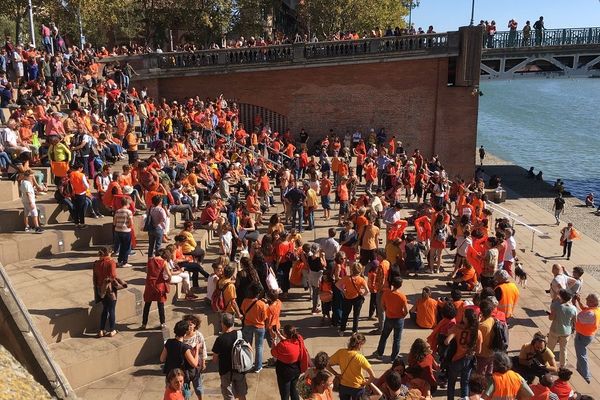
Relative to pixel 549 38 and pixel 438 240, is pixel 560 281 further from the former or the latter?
pixel 549 38

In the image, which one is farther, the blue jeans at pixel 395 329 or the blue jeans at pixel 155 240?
the blue jeans at pixel 155 240

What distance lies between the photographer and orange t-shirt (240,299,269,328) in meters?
8.75

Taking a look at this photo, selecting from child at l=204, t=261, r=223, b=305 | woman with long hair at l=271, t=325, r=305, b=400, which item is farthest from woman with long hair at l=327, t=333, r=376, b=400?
child at l=204, t=261, r=223, b=305

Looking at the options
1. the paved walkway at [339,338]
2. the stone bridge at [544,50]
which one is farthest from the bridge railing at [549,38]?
the paved walkway at [339,338]

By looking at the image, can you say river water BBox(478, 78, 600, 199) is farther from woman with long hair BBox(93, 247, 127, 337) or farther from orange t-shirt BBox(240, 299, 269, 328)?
woman with long hair BBox(93, 247, 127, 337)

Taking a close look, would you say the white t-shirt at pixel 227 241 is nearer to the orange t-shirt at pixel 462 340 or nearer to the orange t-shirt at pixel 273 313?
the orange t-shirt at pixel 273 313

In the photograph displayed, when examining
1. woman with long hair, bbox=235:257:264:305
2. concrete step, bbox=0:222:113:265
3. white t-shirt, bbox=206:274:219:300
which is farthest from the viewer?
concrete step, bbox=0:222:113:265

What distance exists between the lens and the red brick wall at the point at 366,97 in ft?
92.5

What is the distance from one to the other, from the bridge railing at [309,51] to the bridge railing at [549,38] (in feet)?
15.0

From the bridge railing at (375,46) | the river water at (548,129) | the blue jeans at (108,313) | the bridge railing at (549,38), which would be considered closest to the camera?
the blue jeans at (108,313)

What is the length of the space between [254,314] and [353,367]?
1914 millimetres

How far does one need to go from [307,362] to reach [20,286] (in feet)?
17.3

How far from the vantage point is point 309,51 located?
1099 inches

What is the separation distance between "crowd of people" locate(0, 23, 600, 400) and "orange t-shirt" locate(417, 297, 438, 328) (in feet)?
0.08
